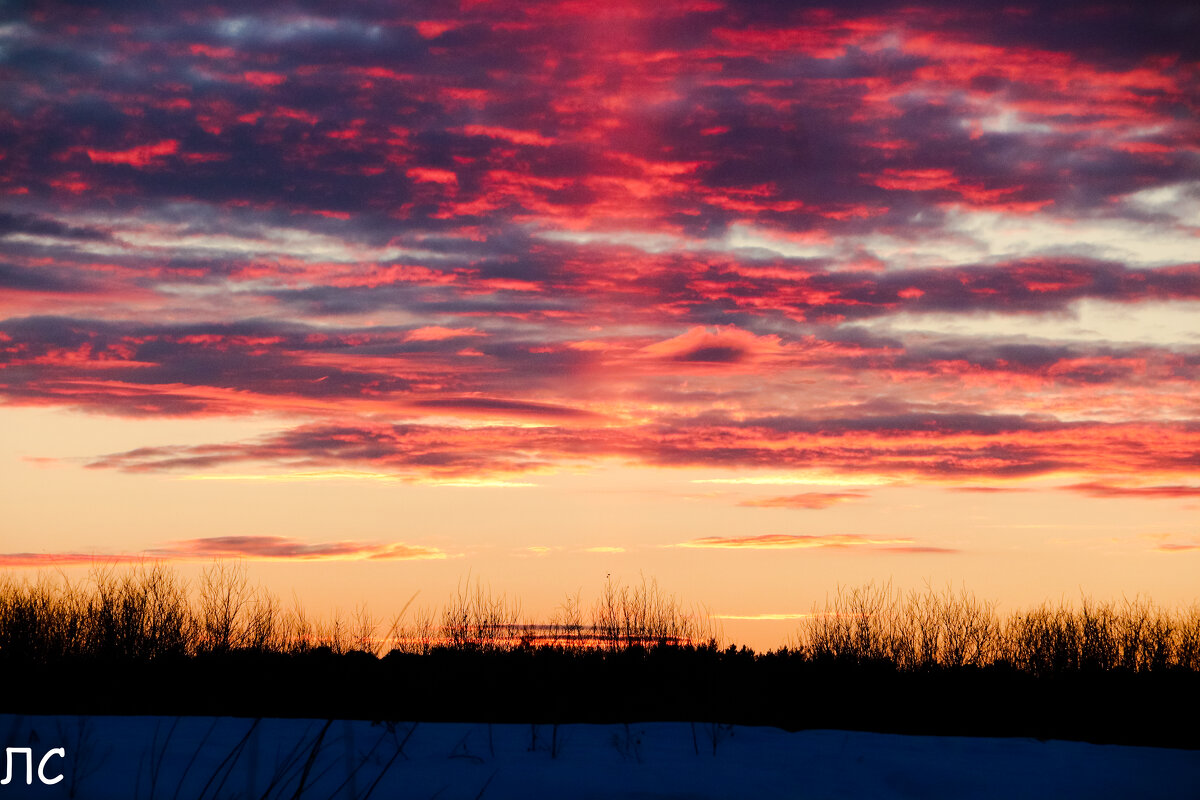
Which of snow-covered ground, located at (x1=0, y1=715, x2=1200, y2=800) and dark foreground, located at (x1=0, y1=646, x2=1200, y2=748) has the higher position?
snow-covered ground, located at (x1=0, y1=715, x2=1200, y2=800)

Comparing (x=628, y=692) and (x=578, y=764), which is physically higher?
(x=578, y=764)

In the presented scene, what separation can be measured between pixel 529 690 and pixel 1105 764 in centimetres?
1667

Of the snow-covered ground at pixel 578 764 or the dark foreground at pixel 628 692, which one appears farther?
the dark foreground at pixel 628 692

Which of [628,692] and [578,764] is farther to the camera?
[628,692]

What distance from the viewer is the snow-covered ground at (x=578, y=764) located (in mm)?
7711

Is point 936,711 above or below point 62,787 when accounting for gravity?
below

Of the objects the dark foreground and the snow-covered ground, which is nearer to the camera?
the snow-covered ground

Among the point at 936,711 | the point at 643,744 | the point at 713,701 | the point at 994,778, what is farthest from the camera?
the point at 936,711

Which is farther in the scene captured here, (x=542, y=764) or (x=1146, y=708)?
(x=1146, y=708)

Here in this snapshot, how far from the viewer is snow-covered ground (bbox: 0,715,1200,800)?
771 cm

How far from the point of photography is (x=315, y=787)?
314 inches

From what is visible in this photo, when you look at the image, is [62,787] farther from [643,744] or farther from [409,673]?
[409,673]

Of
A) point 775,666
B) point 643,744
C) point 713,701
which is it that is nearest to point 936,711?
point 775,666

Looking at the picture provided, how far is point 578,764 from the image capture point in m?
8.77
